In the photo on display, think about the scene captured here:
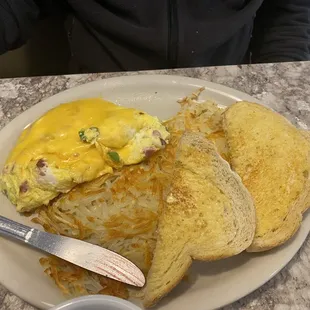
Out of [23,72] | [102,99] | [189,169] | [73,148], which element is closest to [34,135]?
[73,148]

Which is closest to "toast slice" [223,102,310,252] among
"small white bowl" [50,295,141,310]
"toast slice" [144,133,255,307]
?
"toast slice" [144,133,255,307]

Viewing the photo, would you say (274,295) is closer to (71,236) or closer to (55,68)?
(71,236)

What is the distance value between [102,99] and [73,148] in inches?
8.0

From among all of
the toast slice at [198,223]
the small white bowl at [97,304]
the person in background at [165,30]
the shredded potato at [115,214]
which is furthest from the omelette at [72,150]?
the person in background at [165,30]

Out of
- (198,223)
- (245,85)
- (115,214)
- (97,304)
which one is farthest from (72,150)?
(245,85)

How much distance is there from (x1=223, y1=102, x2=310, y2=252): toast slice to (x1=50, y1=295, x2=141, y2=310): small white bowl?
0.30m

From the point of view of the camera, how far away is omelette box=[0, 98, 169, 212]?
103cm

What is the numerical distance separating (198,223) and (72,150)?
0.28m

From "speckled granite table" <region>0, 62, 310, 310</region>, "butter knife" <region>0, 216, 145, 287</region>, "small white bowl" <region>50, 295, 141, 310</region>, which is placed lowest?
"speckled granite table" <region>0, 62, 310, 310</region>

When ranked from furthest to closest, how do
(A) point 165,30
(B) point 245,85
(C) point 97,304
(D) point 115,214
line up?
(A) point 165,30, (B) point 245,85, (D) point 115,214, (C) point 97,304

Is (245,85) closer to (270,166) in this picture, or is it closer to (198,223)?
(270,166)

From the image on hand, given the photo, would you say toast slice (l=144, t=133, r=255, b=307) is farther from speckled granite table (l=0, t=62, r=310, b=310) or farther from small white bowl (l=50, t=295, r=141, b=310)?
speckled granite table (l=0, t=62, r=310, b=310)

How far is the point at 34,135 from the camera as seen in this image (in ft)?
3.57

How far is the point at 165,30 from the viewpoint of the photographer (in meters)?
1.48
